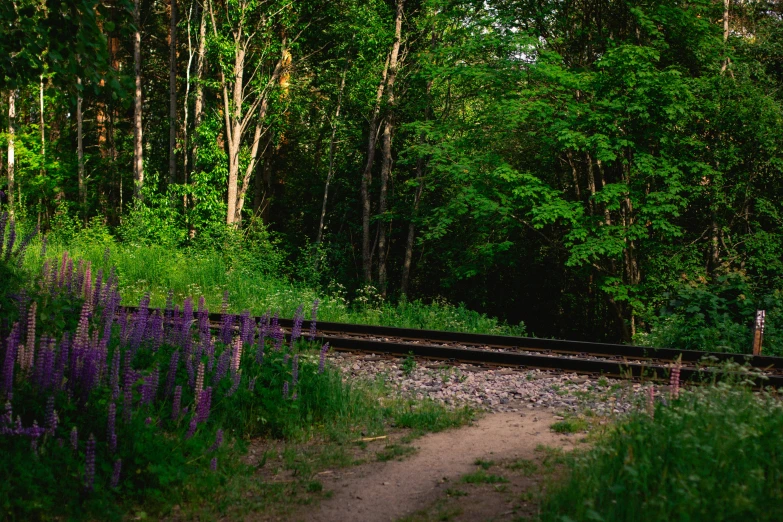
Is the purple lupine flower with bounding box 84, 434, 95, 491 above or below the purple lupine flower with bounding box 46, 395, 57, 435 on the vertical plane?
below

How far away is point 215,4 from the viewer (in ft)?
82.8

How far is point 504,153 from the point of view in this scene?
22.4 m

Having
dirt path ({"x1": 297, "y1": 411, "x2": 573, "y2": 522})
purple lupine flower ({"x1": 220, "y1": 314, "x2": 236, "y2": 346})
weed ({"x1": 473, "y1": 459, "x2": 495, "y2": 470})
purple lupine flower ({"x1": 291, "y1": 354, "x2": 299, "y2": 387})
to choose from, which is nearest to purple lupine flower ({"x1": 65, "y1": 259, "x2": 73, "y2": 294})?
purple lupine flower ({"x1": 220, "y1": 314, "x2": 236, "y2": 346})

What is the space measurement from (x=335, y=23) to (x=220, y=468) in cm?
2191

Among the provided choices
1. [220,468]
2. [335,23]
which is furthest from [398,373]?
[335,23]

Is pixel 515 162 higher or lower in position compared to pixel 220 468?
higher

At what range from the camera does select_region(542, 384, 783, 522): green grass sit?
13.3 feet

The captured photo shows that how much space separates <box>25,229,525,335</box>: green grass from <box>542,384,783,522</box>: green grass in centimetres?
954

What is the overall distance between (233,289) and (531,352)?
23.9 feet

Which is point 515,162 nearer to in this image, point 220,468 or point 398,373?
point 398,373

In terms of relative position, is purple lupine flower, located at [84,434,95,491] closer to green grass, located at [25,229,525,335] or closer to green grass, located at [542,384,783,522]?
green grass, located at [542,384,783,522]

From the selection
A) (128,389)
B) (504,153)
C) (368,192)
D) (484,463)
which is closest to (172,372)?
(128,389)

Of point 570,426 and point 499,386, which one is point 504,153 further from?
point 570,426

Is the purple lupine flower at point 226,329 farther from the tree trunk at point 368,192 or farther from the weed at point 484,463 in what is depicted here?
the tree trunk at point 368,192
